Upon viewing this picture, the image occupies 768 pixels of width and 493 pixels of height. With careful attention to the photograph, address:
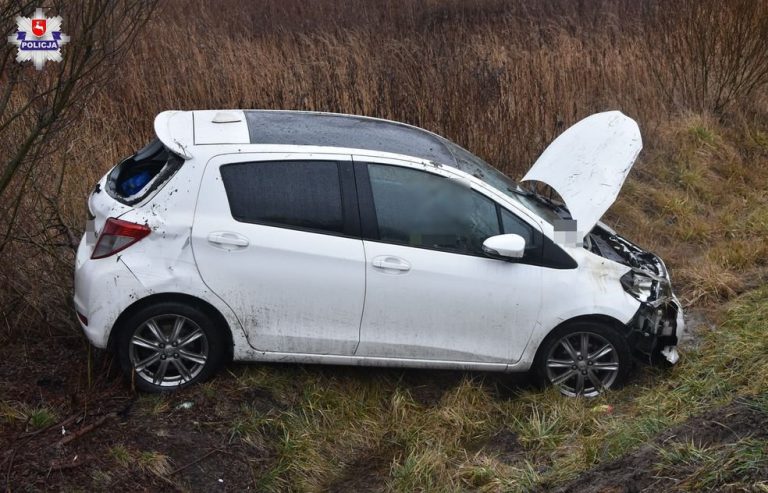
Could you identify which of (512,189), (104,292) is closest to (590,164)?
(512,189)

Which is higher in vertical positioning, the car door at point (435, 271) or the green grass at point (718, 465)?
the car door at point (435, 271)

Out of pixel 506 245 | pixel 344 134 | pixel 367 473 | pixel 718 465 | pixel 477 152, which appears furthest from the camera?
pixel 477 152

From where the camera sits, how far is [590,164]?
5.91 metres

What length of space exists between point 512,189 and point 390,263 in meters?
1.14

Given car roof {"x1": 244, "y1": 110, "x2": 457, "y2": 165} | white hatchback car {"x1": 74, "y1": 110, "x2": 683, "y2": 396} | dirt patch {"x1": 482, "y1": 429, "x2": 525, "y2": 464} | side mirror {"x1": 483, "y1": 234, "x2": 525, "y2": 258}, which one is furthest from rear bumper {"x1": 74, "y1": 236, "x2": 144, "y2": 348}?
dirt patch {"x1": 482, "y1": 429, "x2": 525, "y2": 464}

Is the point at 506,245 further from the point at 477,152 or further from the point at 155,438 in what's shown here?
the point at 477,152

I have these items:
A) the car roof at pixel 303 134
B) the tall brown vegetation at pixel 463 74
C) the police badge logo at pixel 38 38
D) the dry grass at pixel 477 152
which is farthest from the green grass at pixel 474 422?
the tall brown vegetation at pixel 463 74

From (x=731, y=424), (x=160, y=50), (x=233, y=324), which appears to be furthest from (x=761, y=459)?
(x=160, y=50)

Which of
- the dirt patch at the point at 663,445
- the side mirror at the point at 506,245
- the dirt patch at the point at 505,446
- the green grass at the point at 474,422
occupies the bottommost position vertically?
the dirt patch at the point at 505,446

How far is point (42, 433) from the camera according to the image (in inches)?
199

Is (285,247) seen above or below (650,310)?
above

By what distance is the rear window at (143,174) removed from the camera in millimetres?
5414

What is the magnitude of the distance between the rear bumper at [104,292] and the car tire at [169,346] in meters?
0.10

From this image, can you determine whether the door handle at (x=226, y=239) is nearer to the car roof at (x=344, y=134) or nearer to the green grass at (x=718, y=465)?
the car roof at (x=344, y=134)
